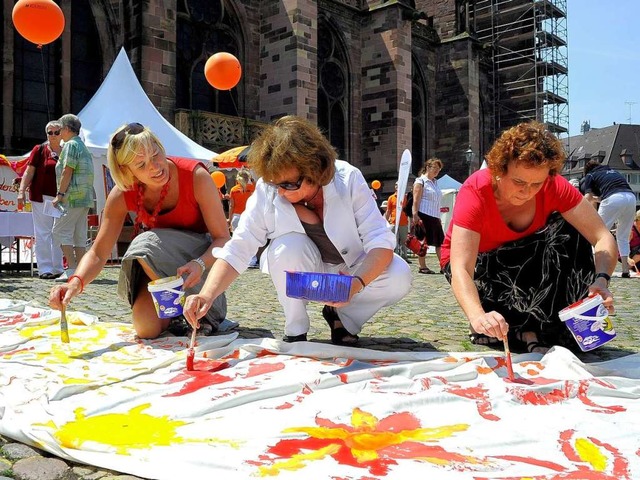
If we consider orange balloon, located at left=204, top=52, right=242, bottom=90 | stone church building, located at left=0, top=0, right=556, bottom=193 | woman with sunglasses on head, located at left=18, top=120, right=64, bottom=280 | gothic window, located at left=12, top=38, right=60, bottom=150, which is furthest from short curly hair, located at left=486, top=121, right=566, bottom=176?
gothic window, located at left=12, top=38, right=60, bottom=150

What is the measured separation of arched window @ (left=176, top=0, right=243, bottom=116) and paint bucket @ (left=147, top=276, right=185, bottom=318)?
13.7 meters

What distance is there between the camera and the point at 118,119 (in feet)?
32.5

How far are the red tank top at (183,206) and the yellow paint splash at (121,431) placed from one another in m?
1.46

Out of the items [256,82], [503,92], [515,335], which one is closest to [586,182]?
[515,335]

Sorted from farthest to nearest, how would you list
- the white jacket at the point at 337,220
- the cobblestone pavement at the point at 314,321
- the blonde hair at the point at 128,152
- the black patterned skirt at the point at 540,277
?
the black patterned skirt at the point at 540,277 < the blonde hair at the point at 128,152 < the white jacket at the point at 337,220 < the cobblestone pavement at the point at 314,321

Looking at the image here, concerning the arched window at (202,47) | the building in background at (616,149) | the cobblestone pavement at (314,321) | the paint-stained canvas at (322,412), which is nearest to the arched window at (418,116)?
the arched window at (202,47)

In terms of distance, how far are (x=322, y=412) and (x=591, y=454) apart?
0.84m

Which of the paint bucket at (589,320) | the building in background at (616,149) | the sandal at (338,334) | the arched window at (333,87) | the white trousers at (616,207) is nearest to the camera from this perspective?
the paint bucket at (589,320)

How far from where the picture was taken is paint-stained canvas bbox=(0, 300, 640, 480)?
5.42 feet

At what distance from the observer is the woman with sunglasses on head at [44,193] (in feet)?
24.2

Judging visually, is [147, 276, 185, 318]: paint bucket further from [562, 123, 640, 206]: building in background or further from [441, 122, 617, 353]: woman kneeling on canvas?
[562, 123, 640, 206]: building in background

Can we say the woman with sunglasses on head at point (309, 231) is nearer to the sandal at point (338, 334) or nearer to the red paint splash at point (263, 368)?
the sandal at point (338, 334)

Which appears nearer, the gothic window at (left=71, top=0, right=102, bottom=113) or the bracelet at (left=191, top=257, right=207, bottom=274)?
the bracelet at (left=191, top=257, right=207, bottom=274)

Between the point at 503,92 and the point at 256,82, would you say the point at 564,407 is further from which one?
the point at 503,92
